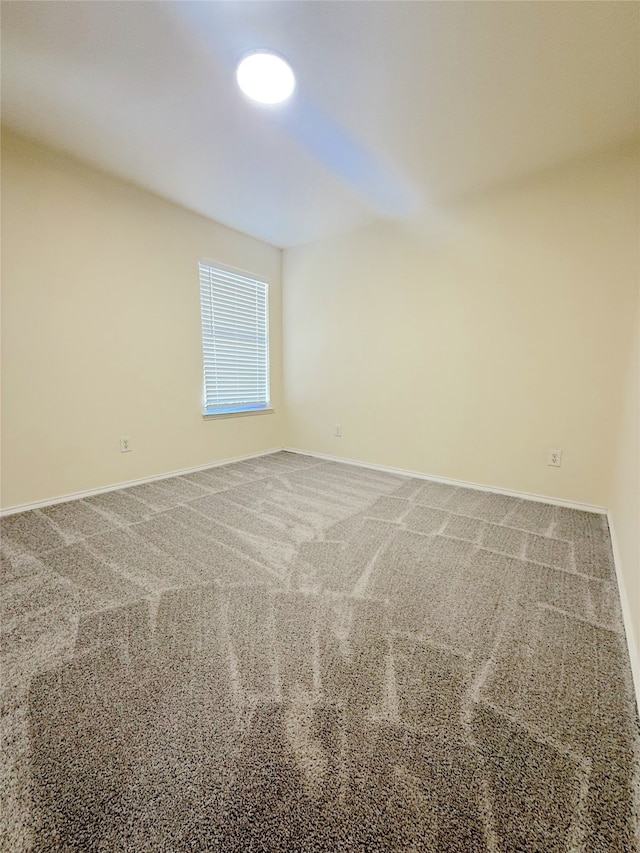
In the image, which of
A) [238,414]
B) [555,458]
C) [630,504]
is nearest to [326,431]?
→ [238,414]

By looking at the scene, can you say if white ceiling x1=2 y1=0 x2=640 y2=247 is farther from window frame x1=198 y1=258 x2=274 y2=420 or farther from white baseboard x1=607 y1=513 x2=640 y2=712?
white baseboard x1=607 y1=513 x2=640 y2=712

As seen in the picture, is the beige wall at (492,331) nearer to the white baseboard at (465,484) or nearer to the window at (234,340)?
the white baseboard at (465,484)

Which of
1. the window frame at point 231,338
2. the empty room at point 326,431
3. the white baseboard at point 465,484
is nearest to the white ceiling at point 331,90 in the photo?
the empty room at point 326,431

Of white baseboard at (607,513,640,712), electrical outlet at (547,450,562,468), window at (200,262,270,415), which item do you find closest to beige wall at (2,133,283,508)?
window at (200,262,270,415)

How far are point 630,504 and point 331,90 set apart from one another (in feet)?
8.23

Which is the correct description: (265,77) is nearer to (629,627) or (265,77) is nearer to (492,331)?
(492,331)

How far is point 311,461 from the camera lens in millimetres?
3555

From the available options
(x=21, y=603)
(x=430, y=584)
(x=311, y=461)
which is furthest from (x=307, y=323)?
(x=21, y=603)

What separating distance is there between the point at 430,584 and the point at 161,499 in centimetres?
194

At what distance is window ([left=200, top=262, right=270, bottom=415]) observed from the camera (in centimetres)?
319

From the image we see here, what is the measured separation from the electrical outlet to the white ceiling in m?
1.96

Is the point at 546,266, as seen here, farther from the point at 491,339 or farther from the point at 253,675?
the point at 253,675

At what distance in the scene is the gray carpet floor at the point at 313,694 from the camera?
690mm

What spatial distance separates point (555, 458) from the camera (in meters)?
2.42
